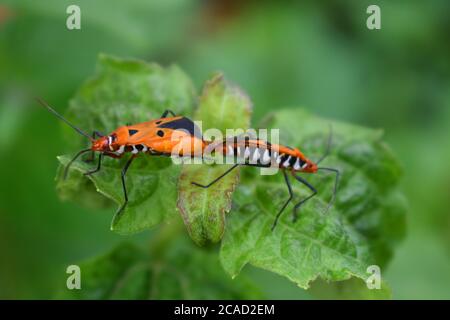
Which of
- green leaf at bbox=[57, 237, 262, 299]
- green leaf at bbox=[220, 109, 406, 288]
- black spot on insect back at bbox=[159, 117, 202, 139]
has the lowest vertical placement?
green leaf at bbox=[57, 237, 262, 299]

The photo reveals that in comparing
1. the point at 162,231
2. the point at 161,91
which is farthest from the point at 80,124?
the point at 162,231

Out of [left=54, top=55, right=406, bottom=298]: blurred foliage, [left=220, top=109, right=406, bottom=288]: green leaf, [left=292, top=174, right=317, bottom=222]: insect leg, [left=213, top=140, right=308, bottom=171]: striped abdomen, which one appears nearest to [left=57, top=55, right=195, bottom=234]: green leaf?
[left=54, top=55, right=406, bottom=298]: blurred foliage

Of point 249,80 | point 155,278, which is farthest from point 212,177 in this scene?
point 249,80

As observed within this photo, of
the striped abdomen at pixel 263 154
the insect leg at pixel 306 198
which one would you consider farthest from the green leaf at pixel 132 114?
the insect leg at pixel 306 198

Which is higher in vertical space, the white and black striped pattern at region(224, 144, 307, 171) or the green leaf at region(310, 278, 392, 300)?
the white and black striped pattern at region(224, 144, 307, 171)

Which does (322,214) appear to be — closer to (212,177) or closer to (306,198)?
(306,198)

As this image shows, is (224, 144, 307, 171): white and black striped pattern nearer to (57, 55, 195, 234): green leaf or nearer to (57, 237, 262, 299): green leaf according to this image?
(57, 55, 195, 234): green leaf
